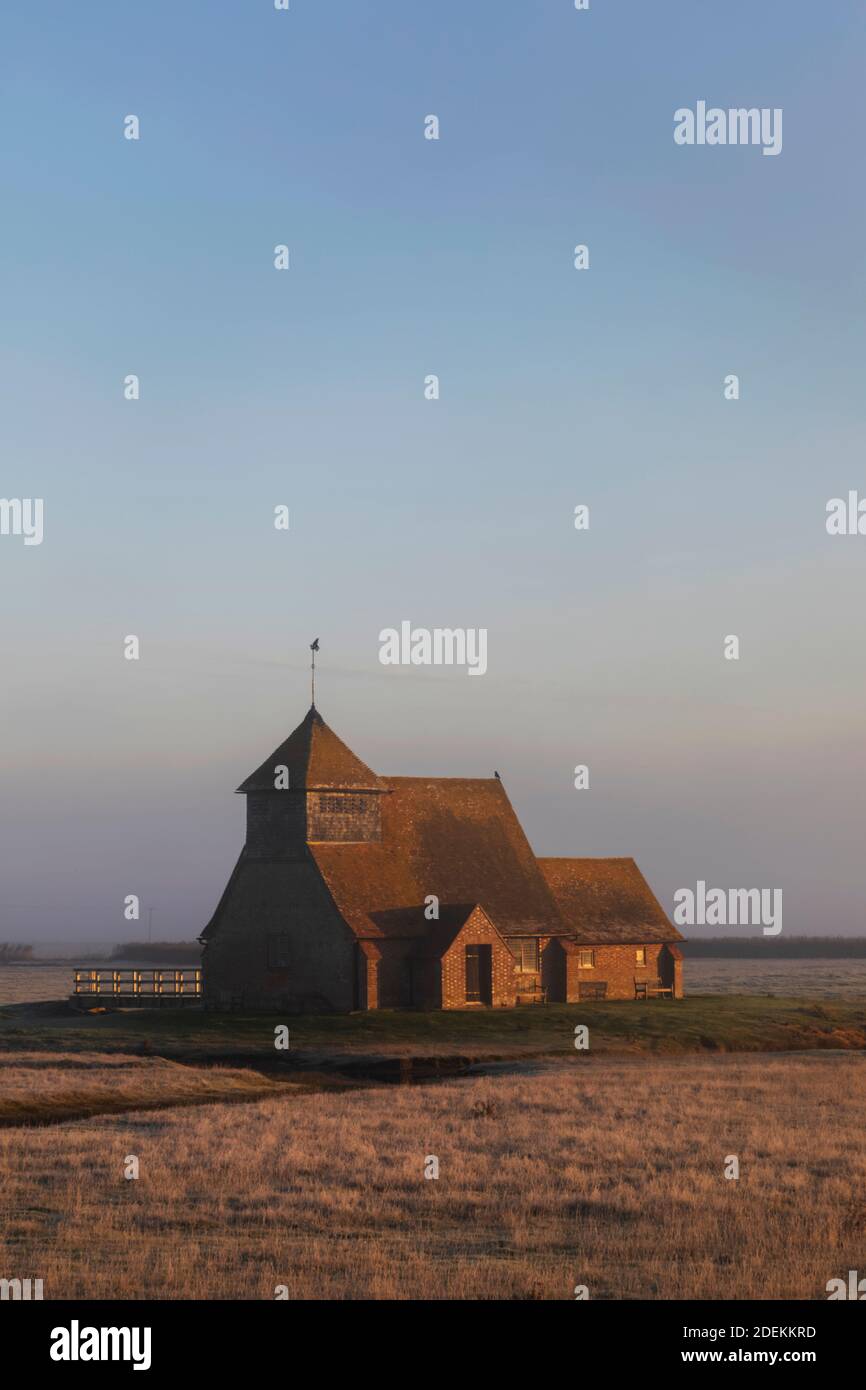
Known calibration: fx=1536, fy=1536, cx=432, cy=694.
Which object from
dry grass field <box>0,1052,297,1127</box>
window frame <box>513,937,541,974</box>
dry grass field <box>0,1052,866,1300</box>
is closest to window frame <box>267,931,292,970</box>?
window frame <box>513,937,541,974</box>

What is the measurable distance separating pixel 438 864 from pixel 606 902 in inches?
375

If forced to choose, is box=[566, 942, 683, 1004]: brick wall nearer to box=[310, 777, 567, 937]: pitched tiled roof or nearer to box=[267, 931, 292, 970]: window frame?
box=[310, 777, 567, 937]: pitched tiled roof

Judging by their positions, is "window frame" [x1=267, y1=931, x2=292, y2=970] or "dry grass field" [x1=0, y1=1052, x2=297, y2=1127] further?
"window frame" [x1=267, y1=931, x2=292, y2=970]

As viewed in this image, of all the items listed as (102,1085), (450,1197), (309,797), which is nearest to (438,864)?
(309,797)

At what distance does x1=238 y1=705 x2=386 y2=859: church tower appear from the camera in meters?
62.6

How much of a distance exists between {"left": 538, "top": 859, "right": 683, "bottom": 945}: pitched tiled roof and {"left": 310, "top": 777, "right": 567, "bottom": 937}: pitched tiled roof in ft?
6.03

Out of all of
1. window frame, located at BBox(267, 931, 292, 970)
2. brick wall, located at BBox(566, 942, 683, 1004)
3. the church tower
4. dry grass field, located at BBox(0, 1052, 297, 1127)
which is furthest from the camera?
brick wall, located at BBox(566, 942, 683, 1004)

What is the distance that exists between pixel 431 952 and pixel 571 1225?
128ft

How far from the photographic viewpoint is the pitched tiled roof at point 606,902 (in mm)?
67875

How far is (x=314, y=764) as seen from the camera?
6338cm

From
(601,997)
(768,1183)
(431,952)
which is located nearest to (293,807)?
(431,952)

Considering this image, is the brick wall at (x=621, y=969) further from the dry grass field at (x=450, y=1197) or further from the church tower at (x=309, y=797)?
the dry grass field at (x=450, y=1197)

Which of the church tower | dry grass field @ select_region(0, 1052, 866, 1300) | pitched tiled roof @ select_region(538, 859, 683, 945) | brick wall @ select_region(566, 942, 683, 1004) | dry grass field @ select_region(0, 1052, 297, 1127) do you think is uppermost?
the church tower
